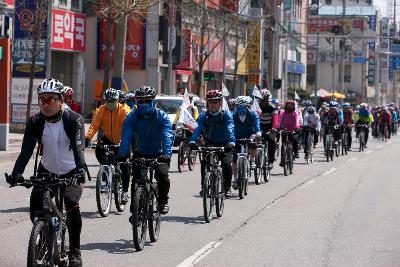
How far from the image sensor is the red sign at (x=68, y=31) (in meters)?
43.6

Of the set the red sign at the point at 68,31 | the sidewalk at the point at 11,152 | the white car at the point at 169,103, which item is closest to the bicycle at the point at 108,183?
the sidewalk at the point at 11,152

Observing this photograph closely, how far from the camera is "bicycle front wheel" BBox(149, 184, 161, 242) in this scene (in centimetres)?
1088

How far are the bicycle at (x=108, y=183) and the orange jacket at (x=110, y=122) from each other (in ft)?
0.93

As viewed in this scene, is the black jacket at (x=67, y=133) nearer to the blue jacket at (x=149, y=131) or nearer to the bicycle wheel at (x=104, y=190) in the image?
the blue jacket at (x=149, y=131)

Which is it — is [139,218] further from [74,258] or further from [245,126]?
[245,126]

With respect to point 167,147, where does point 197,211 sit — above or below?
below

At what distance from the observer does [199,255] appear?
33.4ft

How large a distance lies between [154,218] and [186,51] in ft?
138

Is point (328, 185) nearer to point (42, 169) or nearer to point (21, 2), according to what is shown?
point (42, 169)

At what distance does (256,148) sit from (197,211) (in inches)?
170

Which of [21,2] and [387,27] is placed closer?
[21,2]

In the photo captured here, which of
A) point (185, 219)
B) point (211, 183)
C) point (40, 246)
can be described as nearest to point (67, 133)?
point (40, 246)

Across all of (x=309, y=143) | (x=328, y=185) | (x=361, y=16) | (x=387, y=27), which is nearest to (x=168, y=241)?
(x=328, y=185)

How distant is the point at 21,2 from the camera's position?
34.8 m
